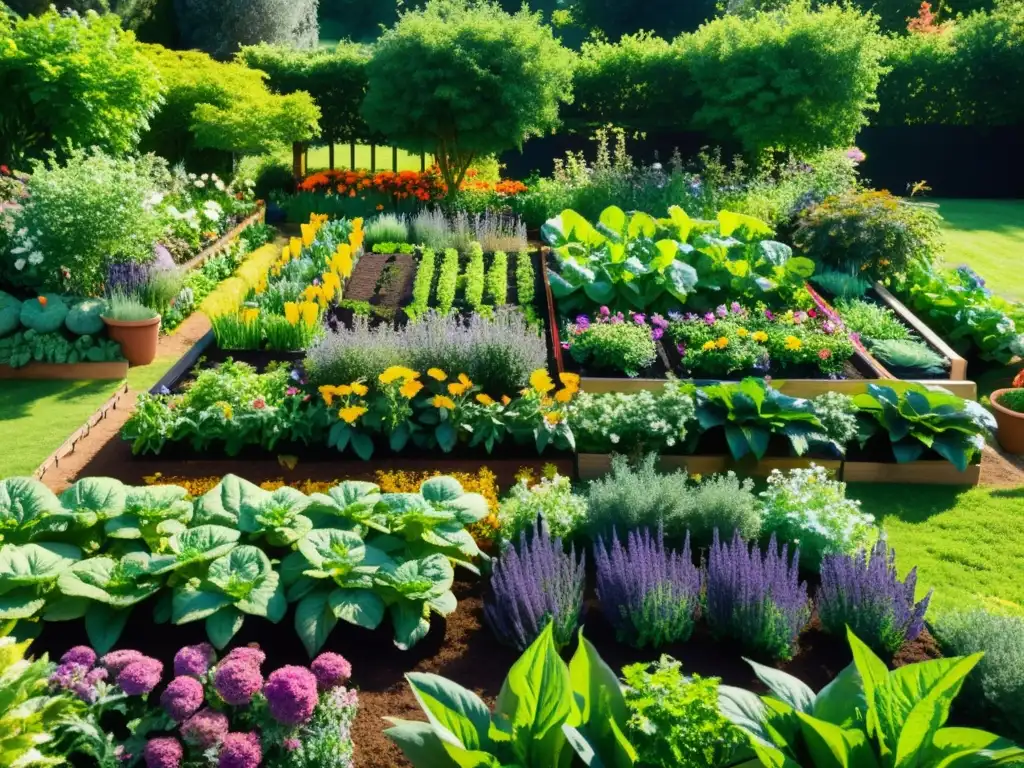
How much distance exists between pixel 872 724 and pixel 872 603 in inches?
41.2

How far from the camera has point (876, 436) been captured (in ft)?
21.9

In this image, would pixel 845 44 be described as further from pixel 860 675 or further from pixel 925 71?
pixel 860 675

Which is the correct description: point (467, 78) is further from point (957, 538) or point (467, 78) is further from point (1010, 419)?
point (957, 538)

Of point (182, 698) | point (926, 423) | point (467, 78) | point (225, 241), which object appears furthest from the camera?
point (467, 78)

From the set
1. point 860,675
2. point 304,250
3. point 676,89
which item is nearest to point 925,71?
point 676,89

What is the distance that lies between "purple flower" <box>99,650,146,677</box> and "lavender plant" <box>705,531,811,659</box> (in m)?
2.24

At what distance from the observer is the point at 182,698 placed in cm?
346

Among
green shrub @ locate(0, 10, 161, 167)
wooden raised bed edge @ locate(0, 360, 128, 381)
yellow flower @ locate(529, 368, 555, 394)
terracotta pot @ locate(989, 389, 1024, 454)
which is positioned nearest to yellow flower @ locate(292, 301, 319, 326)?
wooden raised bed edge @ locate(0, 360, 128, 381)

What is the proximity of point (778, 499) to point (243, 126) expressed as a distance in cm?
955

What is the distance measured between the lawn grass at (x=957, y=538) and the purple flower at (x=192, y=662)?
3045 millimetres

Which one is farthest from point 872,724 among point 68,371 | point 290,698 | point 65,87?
point 65,87

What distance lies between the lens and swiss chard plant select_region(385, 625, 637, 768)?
10.4 ft

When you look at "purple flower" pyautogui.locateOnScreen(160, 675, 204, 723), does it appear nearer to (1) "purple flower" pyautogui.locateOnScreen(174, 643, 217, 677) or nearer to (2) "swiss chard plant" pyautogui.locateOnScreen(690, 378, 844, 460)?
(1) "purple flower" pyautogui.locateOnScreen(174, 643, 217, 677)

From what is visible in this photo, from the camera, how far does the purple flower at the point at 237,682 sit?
346 cm
